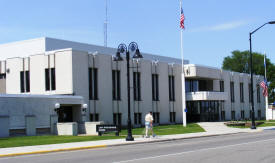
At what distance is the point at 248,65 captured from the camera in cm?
10812

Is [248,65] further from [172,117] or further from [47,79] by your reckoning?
[47,79]

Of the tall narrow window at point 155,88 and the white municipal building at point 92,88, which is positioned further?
the tall narrow window at point 155,88

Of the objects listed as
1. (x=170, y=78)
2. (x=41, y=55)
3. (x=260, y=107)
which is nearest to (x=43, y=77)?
(x=41, y=55)

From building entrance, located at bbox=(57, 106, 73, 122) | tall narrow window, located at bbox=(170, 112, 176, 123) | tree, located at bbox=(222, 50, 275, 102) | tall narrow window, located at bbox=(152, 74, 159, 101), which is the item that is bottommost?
tall narrow window, located at bbox=(170, 112, 176, 123)

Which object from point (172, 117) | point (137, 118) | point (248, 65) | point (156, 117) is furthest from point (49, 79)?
point (248, 65)

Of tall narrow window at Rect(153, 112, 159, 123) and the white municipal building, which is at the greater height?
the white municipal building

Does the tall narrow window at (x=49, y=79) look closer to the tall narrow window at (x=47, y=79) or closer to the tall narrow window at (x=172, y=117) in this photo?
the tall narrow window at (x=47, y=79)

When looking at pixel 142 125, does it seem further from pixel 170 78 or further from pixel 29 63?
pixel 29 63

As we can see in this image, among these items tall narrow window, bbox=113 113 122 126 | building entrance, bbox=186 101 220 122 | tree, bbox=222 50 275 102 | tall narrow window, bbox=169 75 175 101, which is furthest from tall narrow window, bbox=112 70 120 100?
tree, bbox=222 50 275 102

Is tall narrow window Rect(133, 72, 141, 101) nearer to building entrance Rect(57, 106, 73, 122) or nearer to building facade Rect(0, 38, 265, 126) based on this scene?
building facade Rect(0, 38, 265, 126)

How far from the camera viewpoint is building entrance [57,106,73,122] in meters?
40.3

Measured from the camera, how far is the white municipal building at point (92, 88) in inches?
1438

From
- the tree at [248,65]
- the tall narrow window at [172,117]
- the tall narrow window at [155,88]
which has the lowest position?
the tall narrow window at [172,117]

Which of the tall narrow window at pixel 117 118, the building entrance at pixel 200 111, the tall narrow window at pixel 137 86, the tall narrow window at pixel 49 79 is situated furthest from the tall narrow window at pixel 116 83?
the building entrance at pixel 200 111
